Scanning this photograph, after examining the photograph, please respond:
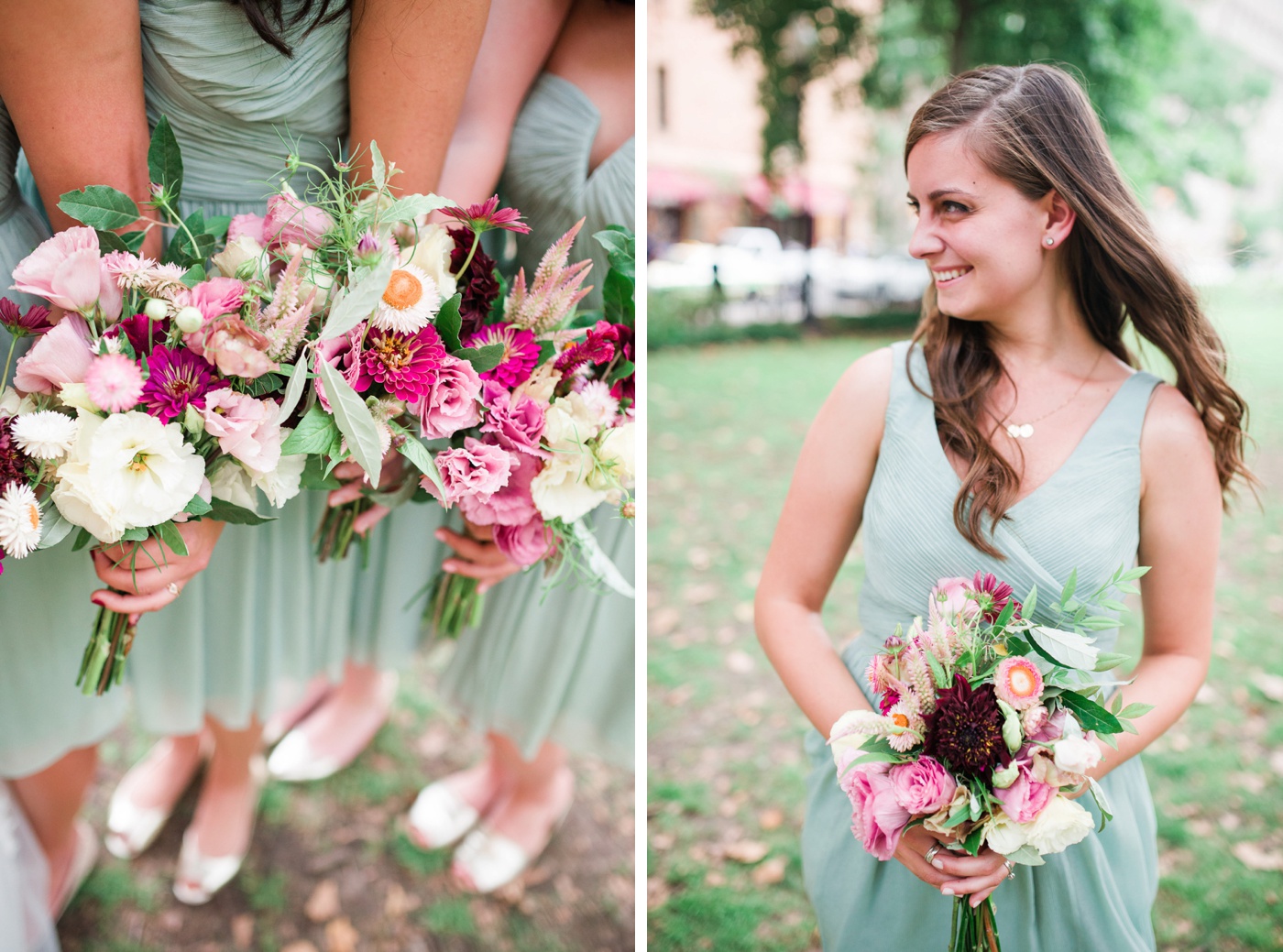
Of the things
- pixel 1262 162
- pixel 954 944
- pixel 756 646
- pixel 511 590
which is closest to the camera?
pixel 954 944

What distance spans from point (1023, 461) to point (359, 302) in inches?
44.8

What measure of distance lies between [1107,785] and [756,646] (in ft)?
8.23

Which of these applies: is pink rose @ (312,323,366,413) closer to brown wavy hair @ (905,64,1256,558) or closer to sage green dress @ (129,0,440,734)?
sage green dress @ (129,0,440,734)

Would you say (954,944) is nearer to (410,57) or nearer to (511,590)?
(511,590)

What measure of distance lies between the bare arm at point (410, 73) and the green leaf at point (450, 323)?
1.29 feet

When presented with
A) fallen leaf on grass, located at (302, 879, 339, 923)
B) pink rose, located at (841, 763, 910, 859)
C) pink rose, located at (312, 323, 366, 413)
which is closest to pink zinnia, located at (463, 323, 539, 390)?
pink rose, located at (312, 323, 366, 413)

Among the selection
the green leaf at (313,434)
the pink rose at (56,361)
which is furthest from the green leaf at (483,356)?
the pink rose at (56,361)

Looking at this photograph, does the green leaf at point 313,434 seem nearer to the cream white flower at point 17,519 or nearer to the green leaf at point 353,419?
the green leaf at point 353,419

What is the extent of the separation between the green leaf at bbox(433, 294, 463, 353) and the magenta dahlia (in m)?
0.05

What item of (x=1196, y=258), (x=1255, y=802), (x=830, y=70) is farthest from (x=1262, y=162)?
(x=1196, y=258)

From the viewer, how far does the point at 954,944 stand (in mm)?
1451

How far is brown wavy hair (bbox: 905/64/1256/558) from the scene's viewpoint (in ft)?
4.70

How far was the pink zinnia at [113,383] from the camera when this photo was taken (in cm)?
127

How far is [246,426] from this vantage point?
4.39 feet
